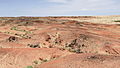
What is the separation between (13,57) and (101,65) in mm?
5832

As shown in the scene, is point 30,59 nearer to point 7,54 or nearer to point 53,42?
point 7,54

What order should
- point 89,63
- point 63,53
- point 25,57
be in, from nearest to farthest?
point 89,63 < point 25,57 < point 63,53

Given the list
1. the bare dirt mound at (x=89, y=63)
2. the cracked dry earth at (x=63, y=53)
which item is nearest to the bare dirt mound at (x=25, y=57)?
the cracked dry earth at (x=63, y=53)

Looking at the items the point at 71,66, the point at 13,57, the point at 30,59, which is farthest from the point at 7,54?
the point at 71,66

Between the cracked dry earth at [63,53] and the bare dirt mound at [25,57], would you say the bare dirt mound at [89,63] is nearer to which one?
the cracked dry earth at [63,53]

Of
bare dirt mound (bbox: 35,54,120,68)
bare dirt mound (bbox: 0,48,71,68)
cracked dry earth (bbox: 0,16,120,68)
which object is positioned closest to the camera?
bare dirt mound (bbox: 35,54,120,68)

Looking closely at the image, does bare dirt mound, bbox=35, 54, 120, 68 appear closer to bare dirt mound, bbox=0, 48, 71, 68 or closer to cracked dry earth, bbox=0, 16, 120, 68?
cracked dry earth, bbox=0, 16, 120, 68

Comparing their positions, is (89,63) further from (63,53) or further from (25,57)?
(25,57)

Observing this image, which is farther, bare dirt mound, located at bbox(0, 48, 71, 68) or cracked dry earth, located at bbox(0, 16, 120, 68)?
bare dirt mound, located at bbox(0, 48, 71, 68)

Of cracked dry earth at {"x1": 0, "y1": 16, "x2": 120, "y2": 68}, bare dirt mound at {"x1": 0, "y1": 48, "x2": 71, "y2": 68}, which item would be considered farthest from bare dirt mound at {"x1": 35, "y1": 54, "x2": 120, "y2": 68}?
bare dirt mound at {"x1": 0, "y1": 48, "x2": 71, "y2": 68}

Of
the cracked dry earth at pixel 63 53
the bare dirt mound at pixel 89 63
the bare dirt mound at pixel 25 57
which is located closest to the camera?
the bare dirt mound at pixel 89 63

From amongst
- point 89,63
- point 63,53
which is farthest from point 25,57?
point 89,63

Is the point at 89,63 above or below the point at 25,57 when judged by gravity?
above

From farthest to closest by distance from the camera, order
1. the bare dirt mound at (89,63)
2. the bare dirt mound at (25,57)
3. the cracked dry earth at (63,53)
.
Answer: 1. the bare dirt mound at (25,57)
2. the cracked dry earth at (63,53)
3. the bare dirt mound at (89,63)
